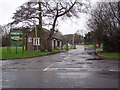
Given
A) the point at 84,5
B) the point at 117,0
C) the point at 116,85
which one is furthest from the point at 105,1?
the point at 116,85

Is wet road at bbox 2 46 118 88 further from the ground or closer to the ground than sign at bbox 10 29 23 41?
closer to the ground

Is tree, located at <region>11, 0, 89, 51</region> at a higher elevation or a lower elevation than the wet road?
higher

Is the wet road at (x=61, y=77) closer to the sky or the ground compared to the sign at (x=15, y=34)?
closer to the ground

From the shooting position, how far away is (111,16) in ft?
68.4

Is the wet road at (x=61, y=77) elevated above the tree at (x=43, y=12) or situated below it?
below

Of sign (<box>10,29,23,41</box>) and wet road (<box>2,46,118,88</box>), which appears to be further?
sign (<box>10,29,23,41</box>)

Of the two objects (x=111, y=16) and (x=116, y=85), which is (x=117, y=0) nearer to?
(x=111, y=16)

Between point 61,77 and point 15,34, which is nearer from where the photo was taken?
point 61,77

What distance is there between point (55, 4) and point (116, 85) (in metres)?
25.0

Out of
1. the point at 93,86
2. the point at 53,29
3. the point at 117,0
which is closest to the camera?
the point at 93,86

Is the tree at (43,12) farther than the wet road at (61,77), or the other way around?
the tree at (43,12)

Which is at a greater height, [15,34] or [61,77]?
[15,34]

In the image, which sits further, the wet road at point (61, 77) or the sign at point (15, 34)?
the sign at point (15, 34)

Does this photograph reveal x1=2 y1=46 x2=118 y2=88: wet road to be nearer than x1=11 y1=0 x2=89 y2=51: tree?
Yes
